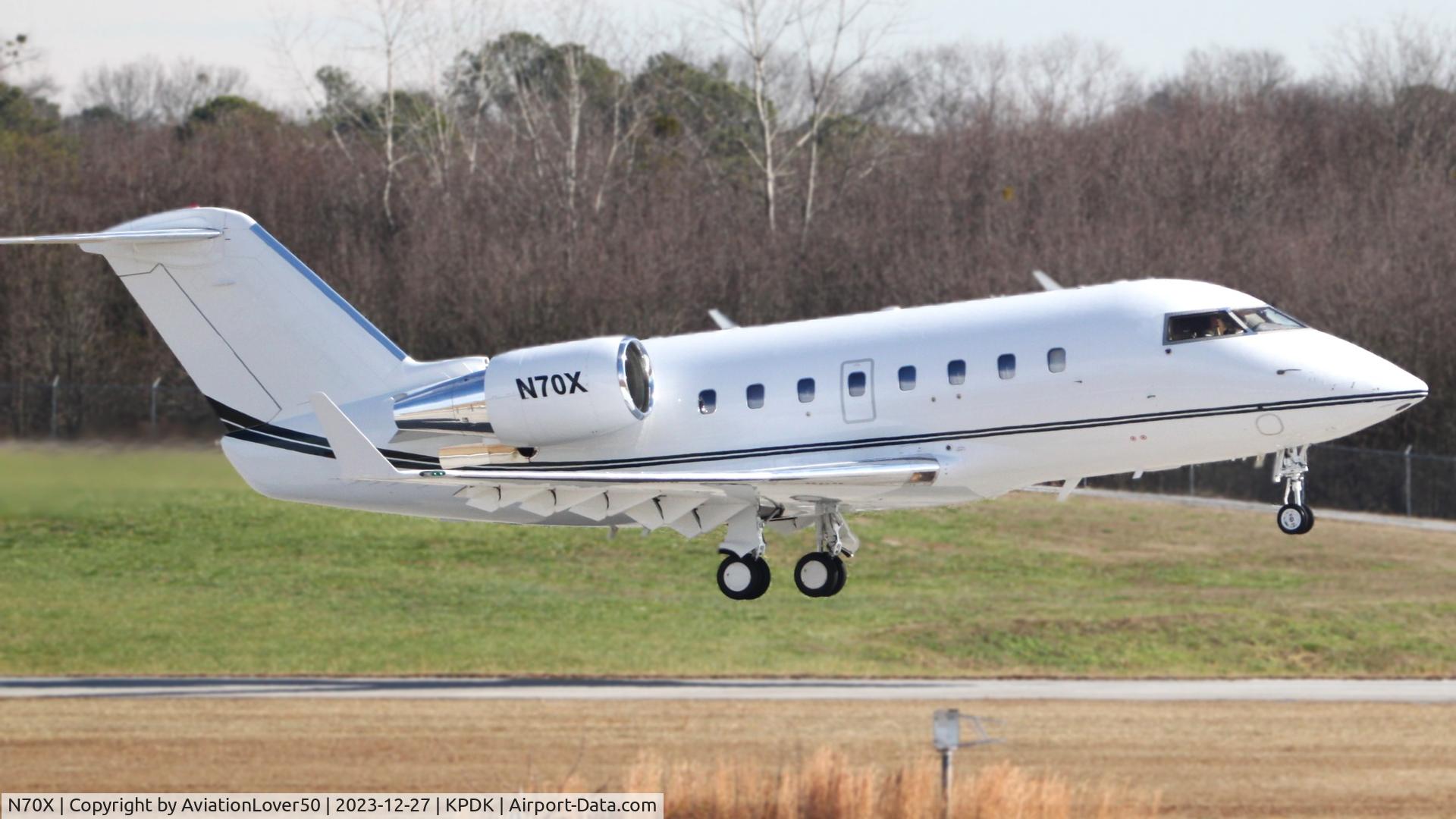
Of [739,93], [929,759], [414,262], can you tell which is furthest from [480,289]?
[739,93]

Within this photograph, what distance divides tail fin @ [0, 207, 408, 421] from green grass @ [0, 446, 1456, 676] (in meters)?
36.1

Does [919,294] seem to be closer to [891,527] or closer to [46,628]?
[891,527]

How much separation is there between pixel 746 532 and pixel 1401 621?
4353 centimetres

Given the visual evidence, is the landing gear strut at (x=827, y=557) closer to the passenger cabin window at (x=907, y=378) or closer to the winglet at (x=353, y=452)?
the passenger cabin window at (x=907, y=378)

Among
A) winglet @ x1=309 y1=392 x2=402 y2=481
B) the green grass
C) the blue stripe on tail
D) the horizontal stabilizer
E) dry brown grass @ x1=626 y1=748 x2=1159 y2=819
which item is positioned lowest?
dry brown grass @ x1=626 y1=748 x2=1159 y2=819

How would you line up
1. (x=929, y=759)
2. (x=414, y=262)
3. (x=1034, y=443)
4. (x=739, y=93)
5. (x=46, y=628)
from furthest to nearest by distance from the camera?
(x=739, y=93)
(x=414, y=262)
(x=46, y=628)
(x=929, y=759)
(x=1034, y=443)

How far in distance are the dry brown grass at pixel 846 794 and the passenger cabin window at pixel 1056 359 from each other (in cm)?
3257

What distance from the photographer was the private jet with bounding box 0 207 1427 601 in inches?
993

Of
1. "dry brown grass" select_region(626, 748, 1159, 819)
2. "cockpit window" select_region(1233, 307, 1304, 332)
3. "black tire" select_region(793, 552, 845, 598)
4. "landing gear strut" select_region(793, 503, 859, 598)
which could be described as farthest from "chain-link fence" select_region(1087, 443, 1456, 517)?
"black tire" select_region(793, 552, 845, 598)

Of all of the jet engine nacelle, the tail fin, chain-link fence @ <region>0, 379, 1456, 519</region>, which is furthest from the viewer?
chain-link fence @ <region>0, 379, 1456, 519</region>

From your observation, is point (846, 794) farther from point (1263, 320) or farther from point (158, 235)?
point (1263, 320)

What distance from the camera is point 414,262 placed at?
2842 inches

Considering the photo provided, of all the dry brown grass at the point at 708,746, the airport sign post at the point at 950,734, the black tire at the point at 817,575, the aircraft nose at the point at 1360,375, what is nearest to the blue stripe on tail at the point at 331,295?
the black tire at the point at 817,575

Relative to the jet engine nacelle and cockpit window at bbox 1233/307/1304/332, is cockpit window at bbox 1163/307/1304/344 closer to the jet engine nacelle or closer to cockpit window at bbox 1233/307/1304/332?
cockpit window at bbox 1233/307/1304/332
